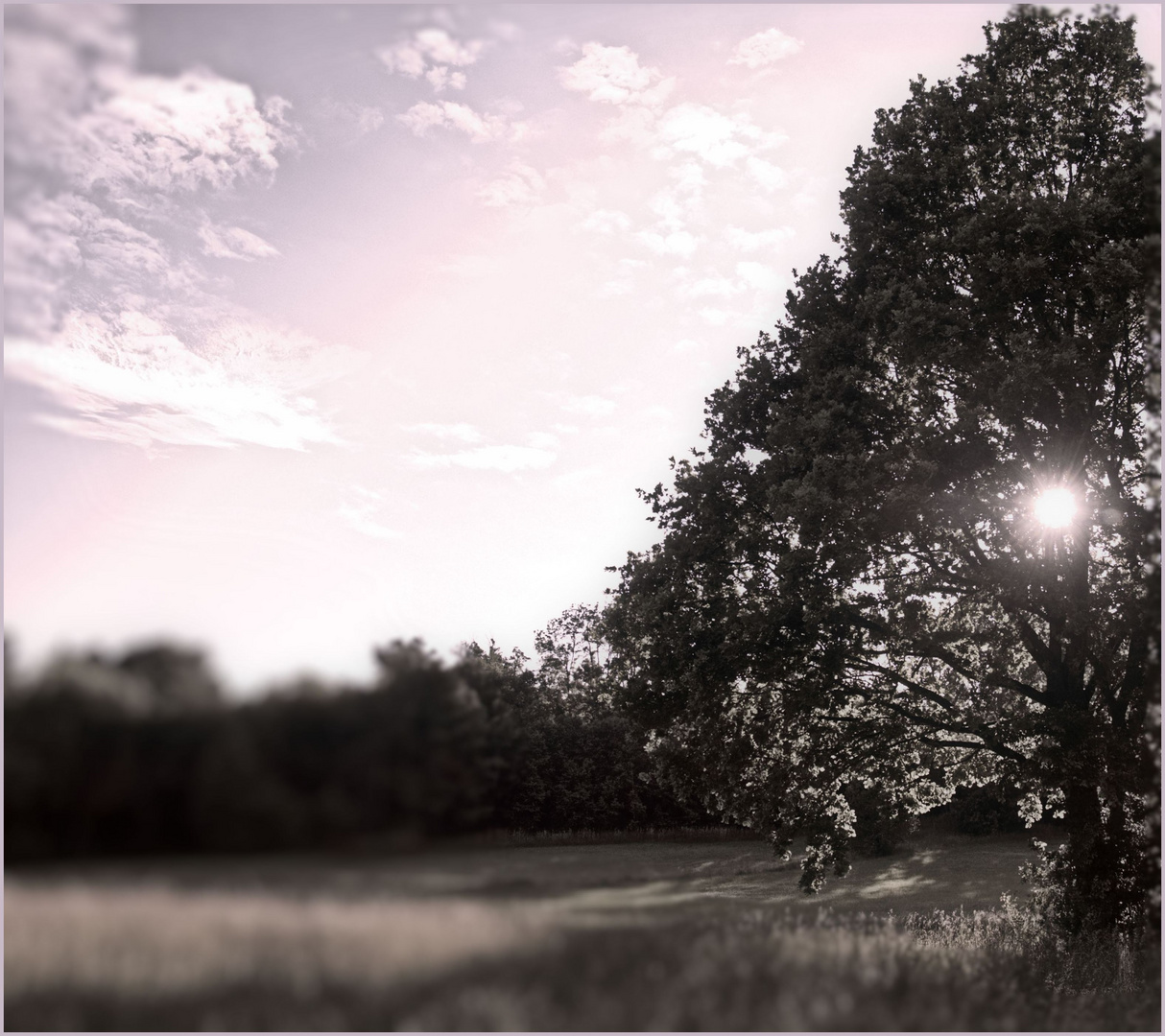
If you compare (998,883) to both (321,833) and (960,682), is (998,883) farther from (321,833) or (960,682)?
(321,833)

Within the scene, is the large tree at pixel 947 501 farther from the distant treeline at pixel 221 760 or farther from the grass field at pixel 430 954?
the distant treeline at pixel 221 760

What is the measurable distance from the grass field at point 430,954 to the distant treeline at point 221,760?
0.16 meters

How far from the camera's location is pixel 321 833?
4.09m

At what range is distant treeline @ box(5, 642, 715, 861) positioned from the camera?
3994mm

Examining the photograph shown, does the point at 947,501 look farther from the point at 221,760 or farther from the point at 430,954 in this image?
the point at 221,760

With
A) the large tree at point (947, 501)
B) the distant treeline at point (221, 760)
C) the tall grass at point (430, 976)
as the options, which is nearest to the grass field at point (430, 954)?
the tall grass at point (430, 976)

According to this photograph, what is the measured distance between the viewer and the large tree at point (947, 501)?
11.8 m

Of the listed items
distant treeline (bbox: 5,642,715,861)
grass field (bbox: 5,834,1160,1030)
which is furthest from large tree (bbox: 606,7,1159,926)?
distant treeline (bbox: 5,642,715,861)

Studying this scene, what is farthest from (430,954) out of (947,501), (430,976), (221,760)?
(947,501)

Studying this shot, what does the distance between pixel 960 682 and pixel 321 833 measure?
14.4 m

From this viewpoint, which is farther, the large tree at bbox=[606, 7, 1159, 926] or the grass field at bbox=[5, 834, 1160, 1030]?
the large tree at bbox=[606, 7, 1159, 926]

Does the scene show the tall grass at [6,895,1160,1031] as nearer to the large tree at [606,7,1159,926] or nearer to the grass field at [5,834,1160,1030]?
the grass field at [5,834,1160,1030]

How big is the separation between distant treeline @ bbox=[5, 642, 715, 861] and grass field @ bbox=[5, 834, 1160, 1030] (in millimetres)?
164

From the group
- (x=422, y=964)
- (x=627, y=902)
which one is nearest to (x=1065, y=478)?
(x=627, y=902)
